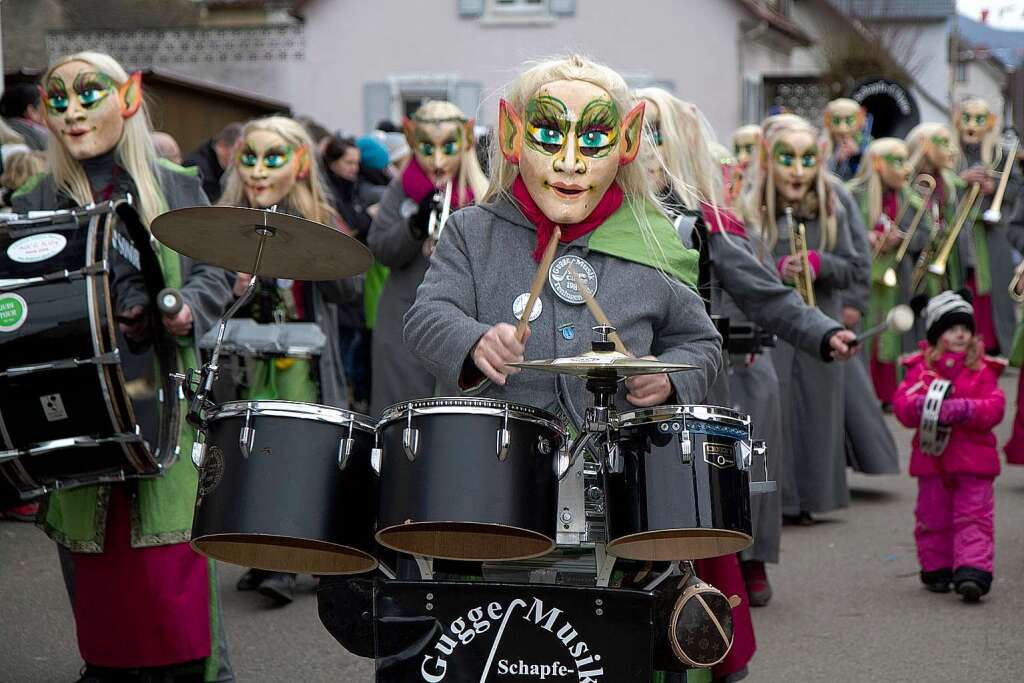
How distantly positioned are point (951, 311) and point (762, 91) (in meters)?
22.2

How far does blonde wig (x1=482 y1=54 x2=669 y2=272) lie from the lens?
12.5 feet

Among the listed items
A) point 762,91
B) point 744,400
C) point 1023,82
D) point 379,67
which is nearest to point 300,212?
point 744,400

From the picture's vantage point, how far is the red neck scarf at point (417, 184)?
725cm

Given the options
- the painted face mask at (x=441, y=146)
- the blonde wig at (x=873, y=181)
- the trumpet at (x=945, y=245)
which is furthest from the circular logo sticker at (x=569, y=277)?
the trumpet at (x=945, y=245)

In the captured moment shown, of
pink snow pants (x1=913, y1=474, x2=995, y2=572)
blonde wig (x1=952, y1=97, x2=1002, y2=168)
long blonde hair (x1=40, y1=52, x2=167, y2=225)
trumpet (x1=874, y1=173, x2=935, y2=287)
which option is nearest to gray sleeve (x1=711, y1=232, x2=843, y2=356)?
pink snow pants (x1=913, y1=474, x2=995, y2=572)

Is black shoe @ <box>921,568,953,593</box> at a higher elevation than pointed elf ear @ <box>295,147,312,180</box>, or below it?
below

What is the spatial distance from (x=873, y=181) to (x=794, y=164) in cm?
480

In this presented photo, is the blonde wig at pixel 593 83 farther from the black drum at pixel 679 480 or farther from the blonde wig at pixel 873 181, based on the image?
the blonde wig at pixel 873 181

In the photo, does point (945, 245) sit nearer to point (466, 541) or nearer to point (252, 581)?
point (252, 581)

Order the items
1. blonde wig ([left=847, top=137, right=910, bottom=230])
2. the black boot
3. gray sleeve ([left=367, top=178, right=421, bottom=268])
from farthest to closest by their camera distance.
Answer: blonde wig ([left=847, top=137, right=910, bottom=230]) < gray sleeve ([left=367, top=178, right=421, bottom=268]) < the black boot

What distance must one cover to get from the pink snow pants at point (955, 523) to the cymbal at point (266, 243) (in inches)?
134

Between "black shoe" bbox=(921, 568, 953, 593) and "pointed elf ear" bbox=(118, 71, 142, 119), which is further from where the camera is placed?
"black shoe" bbox=(921, 568, 953, 593)

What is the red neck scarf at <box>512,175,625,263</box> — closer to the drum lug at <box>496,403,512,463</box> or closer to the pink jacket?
the drum lug at <box>496,403,512,463</box>

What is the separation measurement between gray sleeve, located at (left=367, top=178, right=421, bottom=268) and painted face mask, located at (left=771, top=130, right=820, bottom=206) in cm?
179
